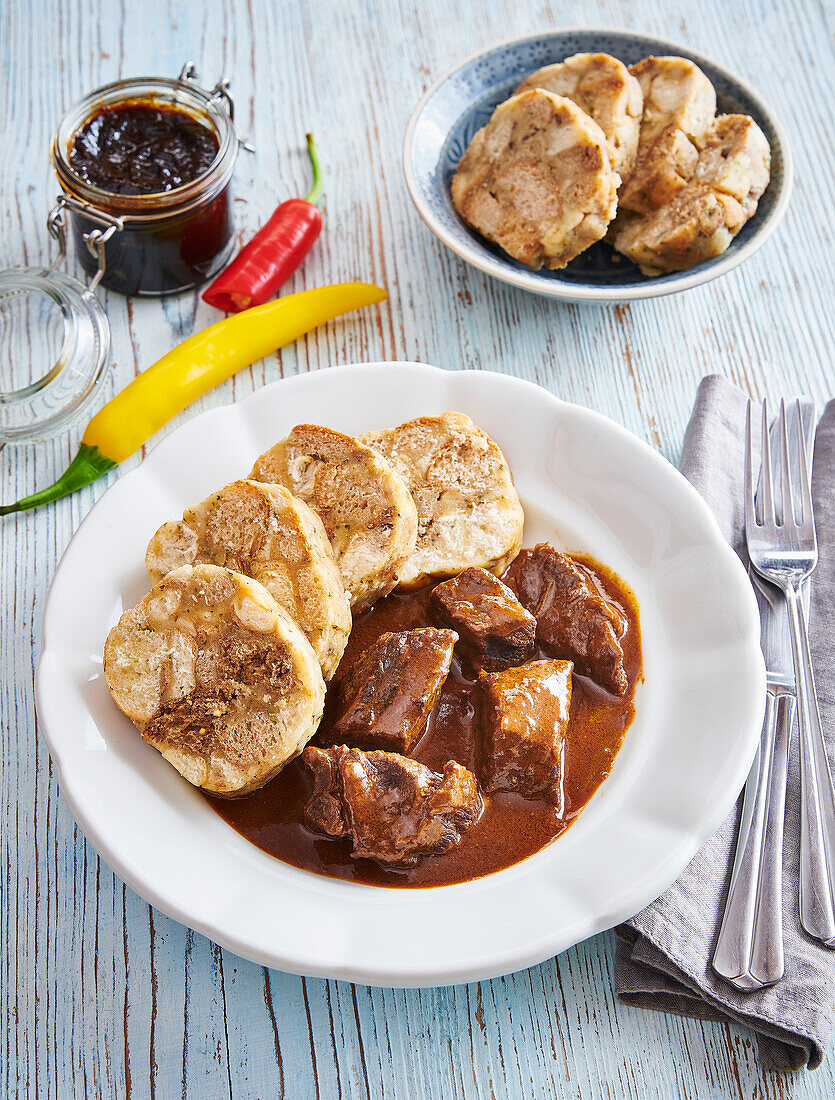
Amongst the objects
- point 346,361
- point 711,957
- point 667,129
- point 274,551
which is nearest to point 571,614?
point 274,551

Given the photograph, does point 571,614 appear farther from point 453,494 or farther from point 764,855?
point 764,855

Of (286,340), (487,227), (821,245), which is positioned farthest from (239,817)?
(821,245)

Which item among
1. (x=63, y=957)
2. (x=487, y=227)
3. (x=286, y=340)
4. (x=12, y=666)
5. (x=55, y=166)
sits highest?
(x=55, y=166)

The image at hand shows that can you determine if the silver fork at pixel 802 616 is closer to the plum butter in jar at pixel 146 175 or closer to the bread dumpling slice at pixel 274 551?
the bread dumpling slice at pixel 274 551

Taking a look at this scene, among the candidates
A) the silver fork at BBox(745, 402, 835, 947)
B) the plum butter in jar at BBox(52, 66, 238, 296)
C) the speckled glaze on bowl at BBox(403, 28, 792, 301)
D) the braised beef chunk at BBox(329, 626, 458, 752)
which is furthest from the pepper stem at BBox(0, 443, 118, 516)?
the silver fork at BBox(745, 402, 835, 947)

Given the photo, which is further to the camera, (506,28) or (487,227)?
(506,28)

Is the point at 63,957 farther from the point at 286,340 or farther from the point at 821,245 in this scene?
the point at 821,245

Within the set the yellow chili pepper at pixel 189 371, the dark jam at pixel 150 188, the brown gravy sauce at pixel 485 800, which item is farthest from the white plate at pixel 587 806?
the dark jam at pixel 150 188
